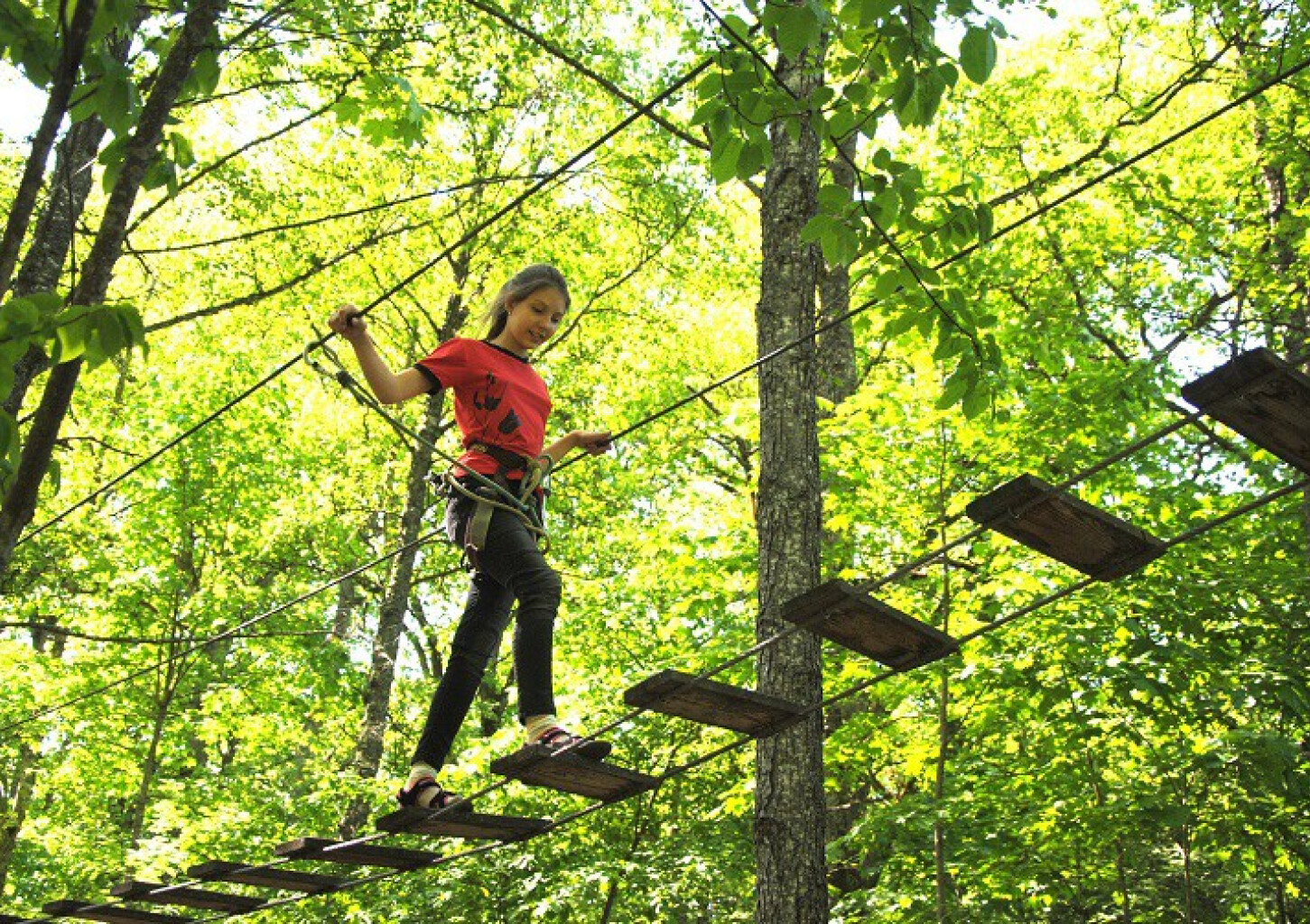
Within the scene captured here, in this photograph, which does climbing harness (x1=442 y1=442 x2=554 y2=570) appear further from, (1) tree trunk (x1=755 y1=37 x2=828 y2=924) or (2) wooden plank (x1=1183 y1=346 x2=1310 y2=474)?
(1) tree trunk (x1=755 y1=37 x2=828 y2=924)

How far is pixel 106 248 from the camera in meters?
3.49

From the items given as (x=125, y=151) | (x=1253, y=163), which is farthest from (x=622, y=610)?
(x=125, y=151)

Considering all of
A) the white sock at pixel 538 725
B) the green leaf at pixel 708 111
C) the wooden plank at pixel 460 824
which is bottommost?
the wooden plank at pixel 460 824

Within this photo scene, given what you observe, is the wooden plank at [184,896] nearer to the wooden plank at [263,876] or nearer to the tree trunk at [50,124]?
the wooden plank at [263,876]

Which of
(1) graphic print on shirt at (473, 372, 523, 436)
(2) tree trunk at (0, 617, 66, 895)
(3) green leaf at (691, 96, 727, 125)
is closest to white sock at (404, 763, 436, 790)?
(1) graphic print on shirt at (473, 372, 523, 436)

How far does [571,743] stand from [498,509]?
817 mm

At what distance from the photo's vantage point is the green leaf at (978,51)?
3.30m

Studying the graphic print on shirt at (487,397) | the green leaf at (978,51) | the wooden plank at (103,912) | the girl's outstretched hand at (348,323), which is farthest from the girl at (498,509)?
the wooden plank at (103,912)

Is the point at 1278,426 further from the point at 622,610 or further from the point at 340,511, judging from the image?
the point at 340,511

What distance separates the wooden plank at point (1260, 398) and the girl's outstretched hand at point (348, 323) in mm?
2241

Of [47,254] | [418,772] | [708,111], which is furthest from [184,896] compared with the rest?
[708,111]

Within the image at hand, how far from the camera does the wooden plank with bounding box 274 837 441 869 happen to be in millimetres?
4438

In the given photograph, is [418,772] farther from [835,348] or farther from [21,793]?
[21,793]

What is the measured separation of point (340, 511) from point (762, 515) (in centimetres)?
988
